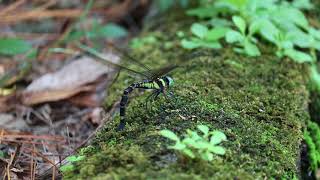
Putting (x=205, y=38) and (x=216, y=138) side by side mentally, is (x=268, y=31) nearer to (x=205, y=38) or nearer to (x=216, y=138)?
(x=205, y=38)

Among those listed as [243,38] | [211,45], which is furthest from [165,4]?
[243,38]

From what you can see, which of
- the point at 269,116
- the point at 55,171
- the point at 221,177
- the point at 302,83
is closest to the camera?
the point at 221,177

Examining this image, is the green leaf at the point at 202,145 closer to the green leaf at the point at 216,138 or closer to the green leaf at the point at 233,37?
the green leaf at the point at 216,138

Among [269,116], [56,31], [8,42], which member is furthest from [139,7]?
[269,116]

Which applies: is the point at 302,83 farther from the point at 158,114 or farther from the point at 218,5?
the point at 158,114

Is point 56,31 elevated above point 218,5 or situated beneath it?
situated beneath

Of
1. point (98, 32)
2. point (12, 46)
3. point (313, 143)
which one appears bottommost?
point (313, 143)
